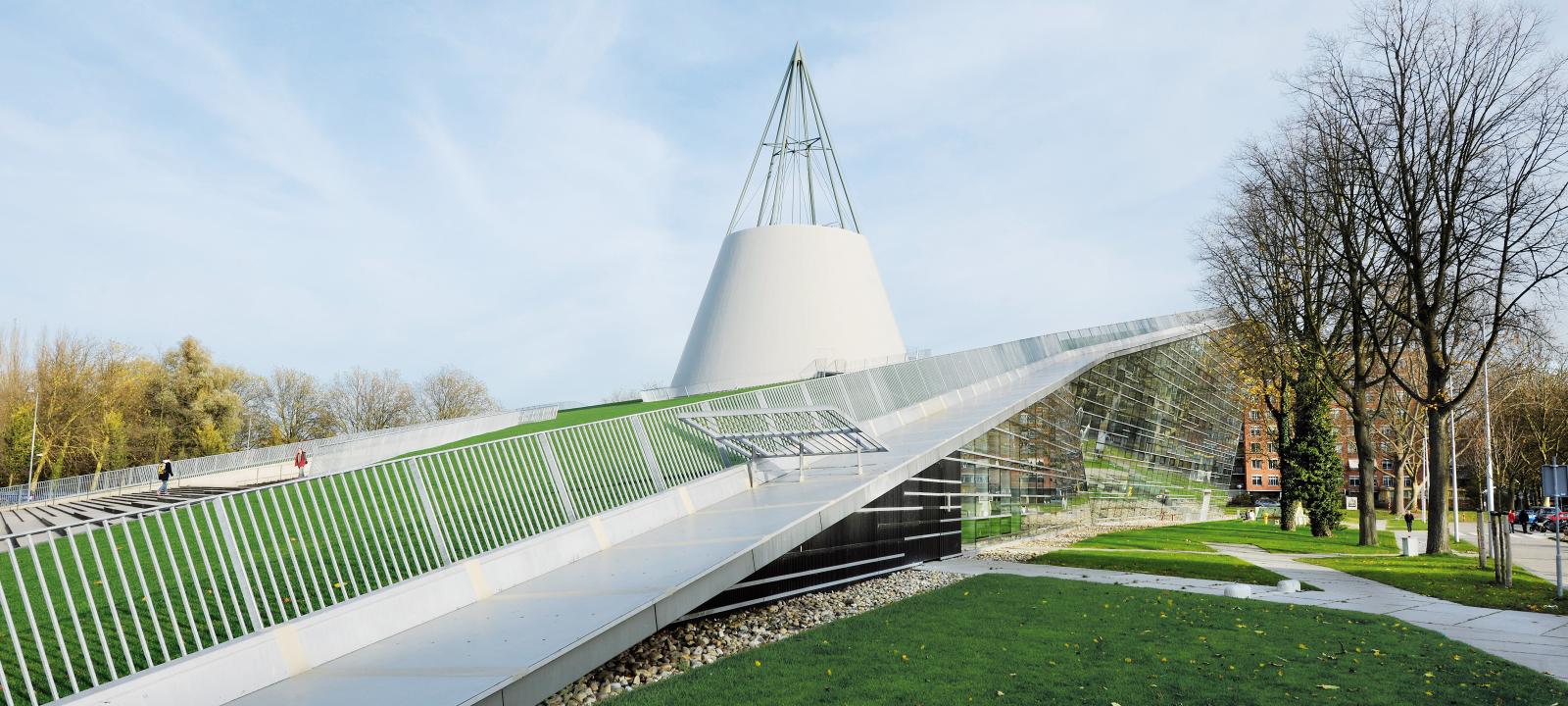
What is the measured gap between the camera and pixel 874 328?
43094 millimetres

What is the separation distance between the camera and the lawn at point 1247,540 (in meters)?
24.8

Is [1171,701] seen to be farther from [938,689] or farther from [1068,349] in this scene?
[1068,349]

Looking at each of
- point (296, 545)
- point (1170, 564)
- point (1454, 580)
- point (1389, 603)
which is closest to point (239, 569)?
point (296, 545)

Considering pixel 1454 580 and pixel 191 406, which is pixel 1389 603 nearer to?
pixel 1454 580

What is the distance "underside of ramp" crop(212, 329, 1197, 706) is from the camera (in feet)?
17.4

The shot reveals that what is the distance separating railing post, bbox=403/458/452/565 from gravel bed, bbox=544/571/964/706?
6.48ft

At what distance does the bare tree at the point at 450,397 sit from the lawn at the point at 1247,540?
53823 mm

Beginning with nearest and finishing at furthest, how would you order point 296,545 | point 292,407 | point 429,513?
1. point 429,513
2. point 296,545
3. point 292,407

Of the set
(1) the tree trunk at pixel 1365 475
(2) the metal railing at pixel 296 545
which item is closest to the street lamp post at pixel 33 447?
(2) the metal railing at pixel 296 545

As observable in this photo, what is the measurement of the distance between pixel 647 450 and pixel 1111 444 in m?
28.0

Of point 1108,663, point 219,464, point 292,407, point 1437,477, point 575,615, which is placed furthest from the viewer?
point 292,407

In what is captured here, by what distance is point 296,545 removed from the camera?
36.1 ft

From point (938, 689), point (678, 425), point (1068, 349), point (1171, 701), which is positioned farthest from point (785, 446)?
point (1068, 349)

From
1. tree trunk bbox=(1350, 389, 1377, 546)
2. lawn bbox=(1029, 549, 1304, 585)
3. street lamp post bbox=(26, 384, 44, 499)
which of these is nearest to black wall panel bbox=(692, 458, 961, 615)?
lawn bbox=(1029, 549, 1304, 585)
